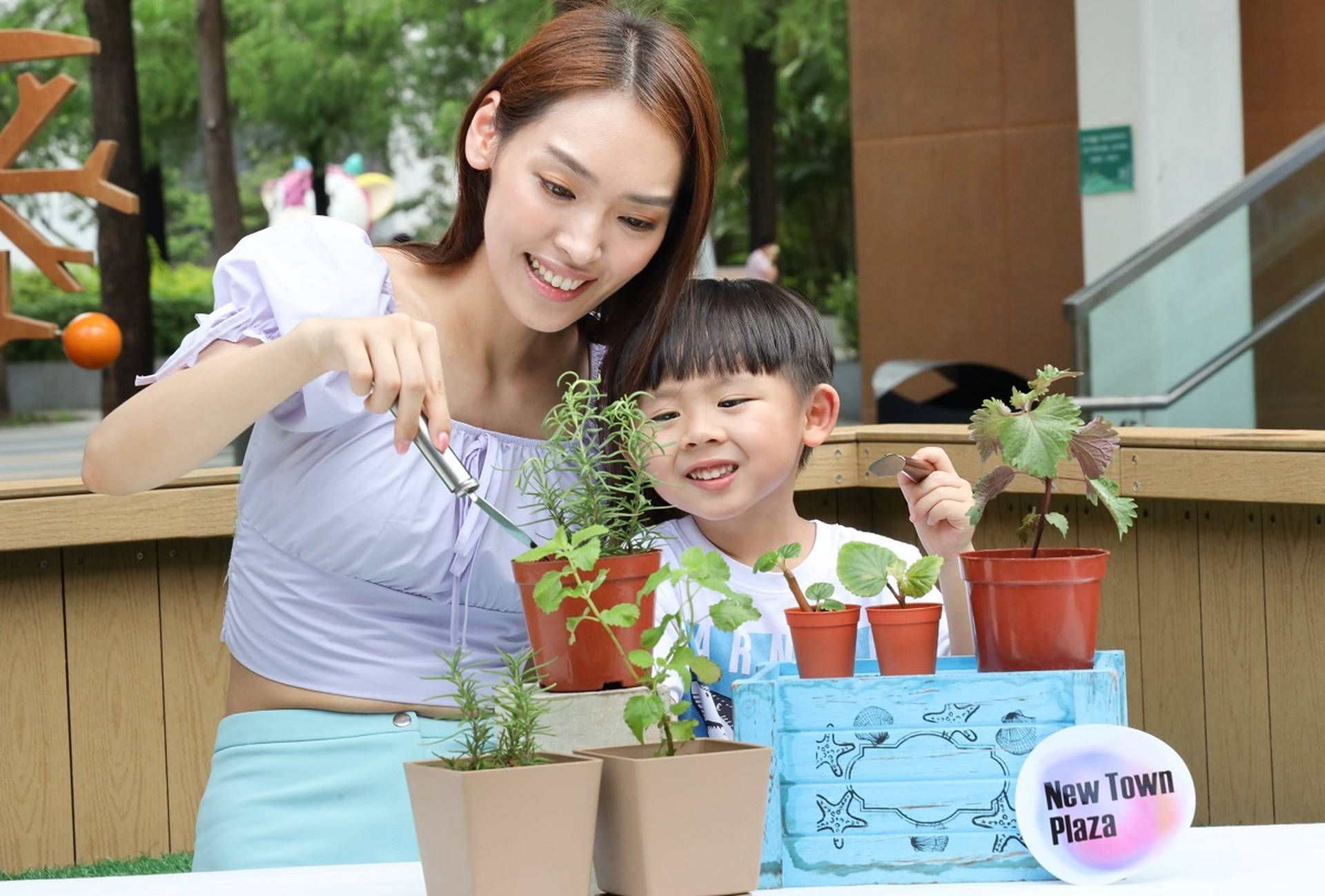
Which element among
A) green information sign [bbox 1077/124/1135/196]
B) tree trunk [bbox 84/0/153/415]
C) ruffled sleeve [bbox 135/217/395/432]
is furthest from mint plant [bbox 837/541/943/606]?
tree trunk [bbox 84/0/153/415]

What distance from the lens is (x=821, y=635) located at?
1214 millimetres

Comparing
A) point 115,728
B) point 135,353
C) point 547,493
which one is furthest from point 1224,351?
point 135,353

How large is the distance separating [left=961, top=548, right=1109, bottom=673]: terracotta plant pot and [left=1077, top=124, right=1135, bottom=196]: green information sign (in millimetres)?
7775

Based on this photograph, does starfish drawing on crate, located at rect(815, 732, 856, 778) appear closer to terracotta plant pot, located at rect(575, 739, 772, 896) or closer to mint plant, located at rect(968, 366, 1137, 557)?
terracotta plant pot, located at rect(575, 739, 772, 896)

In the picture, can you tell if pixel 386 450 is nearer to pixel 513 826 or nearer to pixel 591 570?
pixel 591 570

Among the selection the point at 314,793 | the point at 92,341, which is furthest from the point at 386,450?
the point at 92,341

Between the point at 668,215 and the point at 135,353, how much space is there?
10.0 metres

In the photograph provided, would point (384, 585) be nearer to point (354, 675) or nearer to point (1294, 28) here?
point (354, 675)

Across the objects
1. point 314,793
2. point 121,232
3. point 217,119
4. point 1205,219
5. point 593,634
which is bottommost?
point 314,793

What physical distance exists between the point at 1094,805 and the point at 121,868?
79.7 inches

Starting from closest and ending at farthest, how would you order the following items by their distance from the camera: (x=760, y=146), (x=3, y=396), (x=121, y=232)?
(x=121, y=232) → (x=760, y=146) → (x=3, y=396)

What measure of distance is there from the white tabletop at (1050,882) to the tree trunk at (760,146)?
16042 millimetres

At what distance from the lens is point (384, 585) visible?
1.72 metres

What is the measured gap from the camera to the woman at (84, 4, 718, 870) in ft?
5.19
